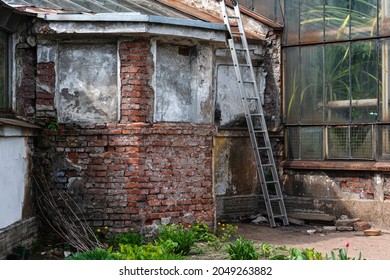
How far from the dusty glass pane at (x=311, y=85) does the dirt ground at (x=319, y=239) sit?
2.10 meters

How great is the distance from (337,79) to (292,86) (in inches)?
37.4

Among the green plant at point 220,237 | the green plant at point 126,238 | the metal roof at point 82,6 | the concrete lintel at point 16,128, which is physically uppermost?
the metal roof at point 82,6

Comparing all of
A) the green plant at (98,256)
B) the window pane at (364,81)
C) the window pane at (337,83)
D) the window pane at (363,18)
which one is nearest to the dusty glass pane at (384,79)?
the window pane at (364,81)

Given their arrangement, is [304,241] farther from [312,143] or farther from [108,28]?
[108,28]

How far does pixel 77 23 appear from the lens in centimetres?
967

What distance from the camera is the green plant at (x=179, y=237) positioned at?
8992 millimetres

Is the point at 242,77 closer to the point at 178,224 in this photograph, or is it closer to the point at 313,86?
the point at 313,86

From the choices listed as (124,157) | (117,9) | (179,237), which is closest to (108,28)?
(117,9)

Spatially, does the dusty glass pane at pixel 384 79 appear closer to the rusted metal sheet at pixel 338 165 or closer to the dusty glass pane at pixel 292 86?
the rusted metal sheet at pixel 338 165

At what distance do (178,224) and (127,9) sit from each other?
134 inches

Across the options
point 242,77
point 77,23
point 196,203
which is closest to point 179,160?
point 196,203

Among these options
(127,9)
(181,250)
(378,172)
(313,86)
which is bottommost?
(181,250)

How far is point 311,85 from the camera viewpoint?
13.1 metres

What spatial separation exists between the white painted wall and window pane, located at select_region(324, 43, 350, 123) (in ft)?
19.2
